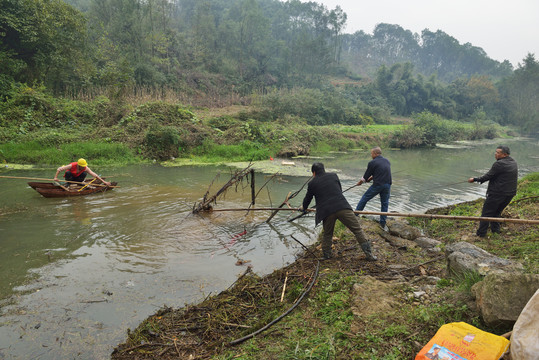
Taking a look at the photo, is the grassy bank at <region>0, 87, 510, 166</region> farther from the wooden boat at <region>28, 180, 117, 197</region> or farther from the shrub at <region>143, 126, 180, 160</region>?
the wooden boat at <region>28, 180, 117, 197</region>

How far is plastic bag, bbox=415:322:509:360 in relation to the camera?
2473 millimetres

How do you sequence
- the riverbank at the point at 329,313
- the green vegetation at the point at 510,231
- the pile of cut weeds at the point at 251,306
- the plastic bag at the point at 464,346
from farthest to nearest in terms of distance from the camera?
the green vegetation at the point at 510,231
the pile of cut weeds at the point at 251,306
the riverbank at the point at 329,313
the plastic bag at the point at 464,346

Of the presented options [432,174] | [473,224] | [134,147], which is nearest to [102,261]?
[473,224]

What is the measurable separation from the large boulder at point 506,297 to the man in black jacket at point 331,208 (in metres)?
2.41

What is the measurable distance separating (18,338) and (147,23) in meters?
47.5

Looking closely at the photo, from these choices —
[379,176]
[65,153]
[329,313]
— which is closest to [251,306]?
[329,313]

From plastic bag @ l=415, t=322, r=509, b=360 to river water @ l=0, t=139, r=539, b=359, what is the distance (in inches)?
129

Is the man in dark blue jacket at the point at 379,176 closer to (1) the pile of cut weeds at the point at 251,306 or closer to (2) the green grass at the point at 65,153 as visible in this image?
(1) the pile of cut weeds at the point at 251,306

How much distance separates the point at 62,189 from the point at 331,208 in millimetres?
8609

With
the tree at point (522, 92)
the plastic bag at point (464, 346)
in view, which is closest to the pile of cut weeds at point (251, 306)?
the plastic bag at point (464, 346)

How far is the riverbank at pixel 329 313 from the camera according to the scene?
Answer: 3.08 metres

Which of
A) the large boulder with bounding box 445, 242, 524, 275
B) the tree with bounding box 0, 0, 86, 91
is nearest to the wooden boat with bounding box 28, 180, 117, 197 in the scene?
the large boulder with bounding box 445, 242, 524, 275

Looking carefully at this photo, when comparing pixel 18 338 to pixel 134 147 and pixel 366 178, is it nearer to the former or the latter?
pixel 366 178

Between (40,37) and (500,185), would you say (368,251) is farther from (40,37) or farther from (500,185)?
(40,37)
